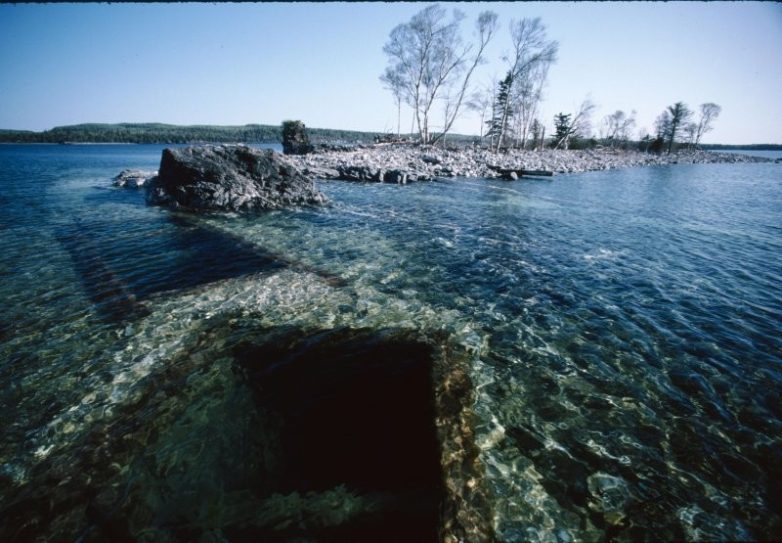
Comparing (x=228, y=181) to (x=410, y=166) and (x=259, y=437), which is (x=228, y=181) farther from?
(x=410, y=166)

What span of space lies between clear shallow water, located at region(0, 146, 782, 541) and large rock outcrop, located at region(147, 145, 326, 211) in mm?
3718

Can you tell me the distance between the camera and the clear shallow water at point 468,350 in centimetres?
357

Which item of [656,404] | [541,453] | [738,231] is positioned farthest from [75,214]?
[738,231]

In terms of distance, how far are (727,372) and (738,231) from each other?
1465cm

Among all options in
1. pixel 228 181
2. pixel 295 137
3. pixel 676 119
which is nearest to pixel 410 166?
pixel 228 181

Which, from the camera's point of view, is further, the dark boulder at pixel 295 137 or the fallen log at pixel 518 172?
the dark boulder at pixel 295 137

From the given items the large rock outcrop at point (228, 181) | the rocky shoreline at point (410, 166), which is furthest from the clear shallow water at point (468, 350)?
the rocky shoreline at point (410, 166)

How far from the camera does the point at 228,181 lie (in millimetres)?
17984

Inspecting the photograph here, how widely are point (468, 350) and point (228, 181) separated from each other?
55.4 ft

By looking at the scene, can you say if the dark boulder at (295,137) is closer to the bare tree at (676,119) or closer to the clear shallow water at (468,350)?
the clear shallow water at (468,350)

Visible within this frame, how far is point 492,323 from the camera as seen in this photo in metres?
7.07

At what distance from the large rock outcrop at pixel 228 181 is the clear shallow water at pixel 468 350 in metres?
3.72

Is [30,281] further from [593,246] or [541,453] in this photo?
[593,246]

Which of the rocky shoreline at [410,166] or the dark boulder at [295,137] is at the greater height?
the dark boulder at [295,137]
